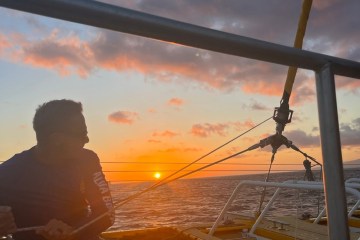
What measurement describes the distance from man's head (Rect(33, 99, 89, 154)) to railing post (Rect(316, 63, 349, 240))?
64.7 inches

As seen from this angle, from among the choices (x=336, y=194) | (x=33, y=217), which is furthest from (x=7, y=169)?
(x=336, y=194)

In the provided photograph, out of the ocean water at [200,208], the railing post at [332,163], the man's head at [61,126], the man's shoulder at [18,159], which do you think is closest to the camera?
the railing post at [332,163]

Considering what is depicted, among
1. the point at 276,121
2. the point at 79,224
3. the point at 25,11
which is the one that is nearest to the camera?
the point at 25,11

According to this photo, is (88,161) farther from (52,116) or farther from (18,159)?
(18,159)

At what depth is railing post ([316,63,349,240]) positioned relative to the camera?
1.02 metres

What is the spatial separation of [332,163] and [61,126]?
173 cm

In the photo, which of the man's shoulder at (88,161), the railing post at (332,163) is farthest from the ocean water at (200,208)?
the railing post at (332,163)

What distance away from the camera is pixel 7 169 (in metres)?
2.40

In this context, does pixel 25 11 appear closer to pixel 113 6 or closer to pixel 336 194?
pixel 113 6

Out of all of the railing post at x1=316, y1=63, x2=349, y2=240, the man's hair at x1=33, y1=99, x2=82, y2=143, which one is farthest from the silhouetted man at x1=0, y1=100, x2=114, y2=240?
the railing post at x1=316, y1=63, x2=349, y2=240

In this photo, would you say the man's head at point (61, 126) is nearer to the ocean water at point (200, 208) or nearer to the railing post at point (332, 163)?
the ocean water at point (200, 208)

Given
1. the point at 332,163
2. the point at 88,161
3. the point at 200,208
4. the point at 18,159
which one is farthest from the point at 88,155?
the point at 200,208

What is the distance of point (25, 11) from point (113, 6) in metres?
0.18

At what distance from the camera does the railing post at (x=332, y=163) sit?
1.02 m
